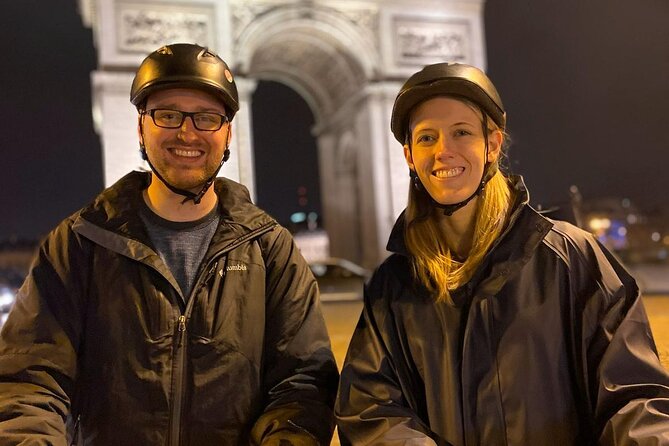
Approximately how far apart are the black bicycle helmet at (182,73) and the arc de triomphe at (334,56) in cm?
992

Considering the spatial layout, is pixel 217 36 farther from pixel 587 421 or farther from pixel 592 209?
pixel 592 209

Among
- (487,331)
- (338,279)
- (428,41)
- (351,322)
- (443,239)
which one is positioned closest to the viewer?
(487,331)

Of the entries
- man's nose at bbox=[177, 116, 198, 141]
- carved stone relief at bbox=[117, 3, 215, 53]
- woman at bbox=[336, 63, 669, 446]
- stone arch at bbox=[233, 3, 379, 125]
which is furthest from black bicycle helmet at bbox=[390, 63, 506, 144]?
stone arch at bbox=[233, 3, 379, 125]

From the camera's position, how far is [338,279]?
14.3 meters

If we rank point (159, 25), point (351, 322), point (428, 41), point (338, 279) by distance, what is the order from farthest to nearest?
point (428, 41), point (338, 279), point (159, 25), point (351, 322)

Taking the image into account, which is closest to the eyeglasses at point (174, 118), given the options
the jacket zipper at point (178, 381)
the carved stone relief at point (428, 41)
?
the jacket zipper at point (178, 381)

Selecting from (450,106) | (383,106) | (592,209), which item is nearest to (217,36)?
(383,106)

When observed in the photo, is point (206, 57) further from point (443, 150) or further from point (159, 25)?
point (159, 25)

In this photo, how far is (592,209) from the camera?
57.4 meters

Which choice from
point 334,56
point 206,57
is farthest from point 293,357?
point 334,56

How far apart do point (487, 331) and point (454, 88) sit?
0.83 meters

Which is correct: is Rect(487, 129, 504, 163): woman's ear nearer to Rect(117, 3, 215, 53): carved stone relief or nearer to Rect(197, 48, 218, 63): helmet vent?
Rect(197, 48, 218, 63): helmet vent

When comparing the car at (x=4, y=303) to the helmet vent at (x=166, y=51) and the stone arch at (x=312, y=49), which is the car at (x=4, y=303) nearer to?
the stone arch at (x=312, y=49)

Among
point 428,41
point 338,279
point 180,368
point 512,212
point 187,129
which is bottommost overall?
point 338,279
